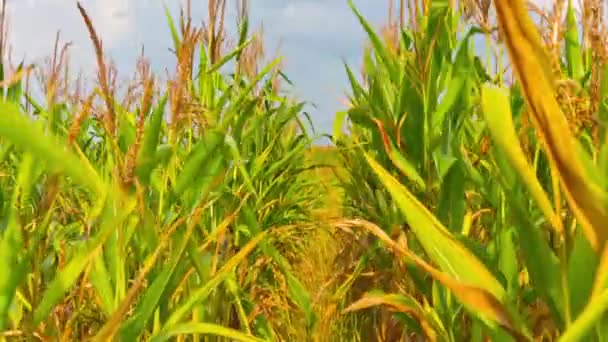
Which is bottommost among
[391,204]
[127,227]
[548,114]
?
[391,204]

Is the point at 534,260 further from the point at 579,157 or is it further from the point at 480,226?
the point at 480,226

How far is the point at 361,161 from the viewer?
237 centimetres

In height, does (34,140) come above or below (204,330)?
above

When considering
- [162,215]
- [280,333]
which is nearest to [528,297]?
[162,215]

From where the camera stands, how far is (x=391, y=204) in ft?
6.32

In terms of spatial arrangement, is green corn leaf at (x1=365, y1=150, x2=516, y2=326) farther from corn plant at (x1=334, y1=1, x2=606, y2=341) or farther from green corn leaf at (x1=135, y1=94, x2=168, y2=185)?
green corn leaf at (x1=135, y1=94, x2=168, y2=185)

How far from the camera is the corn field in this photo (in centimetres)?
76

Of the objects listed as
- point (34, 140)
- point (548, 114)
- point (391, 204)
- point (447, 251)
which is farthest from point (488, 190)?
point (34, 140)

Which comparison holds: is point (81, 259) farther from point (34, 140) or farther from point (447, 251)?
point (447, 251)

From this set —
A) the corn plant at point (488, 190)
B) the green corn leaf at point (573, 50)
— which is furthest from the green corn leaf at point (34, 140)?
the green corn leaf at point (573, 50)

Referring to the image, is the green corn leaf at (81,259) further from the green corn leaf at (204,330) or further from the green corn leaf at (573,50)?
the green corn leaf at (573,50)

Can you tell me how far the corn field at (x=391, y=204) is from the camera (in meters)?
0.76

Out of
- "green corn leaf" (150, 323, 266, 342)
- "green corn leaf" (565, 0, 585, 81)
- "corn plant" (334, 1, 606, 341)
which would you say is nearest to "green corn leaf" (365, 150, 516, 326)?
"corn plant" (334, 1, 606, 341)

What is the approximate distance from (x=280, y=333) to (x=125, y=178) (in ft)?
4.63
